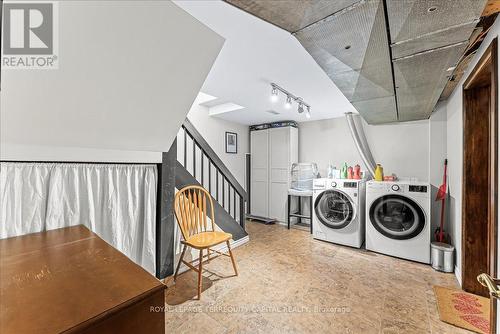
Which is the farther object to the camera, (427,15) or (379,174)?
(379,174)

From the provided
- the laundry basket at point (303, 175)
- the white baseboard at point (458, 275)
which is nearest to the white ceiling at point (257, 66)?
the laundry basket at point (303, 175)

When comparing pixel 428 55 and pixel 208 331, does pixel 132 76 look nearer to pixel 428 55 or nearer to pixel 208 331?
pixel 208 331

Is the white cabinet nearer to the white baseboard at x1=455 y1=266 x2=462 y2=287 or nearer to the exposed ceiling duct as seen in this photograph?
the exposed ceiling duct

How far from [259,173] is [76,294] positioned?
4.22 m

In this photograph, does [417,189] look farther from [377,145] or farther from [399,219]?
[377,145]

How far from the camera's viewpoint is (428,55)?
1.47 m

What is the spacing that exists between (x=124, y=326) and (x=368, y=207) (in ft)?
10.6

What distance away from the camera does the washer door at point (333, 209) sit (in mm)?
3283

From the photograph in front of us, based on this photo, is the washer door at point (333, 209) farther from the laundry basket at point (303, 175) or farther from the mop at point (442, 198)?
the mop at point (442, 198)

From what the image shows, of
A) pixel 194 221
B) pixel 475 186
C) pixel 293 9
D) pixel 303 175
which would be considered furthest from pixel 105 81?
pixel 303 175

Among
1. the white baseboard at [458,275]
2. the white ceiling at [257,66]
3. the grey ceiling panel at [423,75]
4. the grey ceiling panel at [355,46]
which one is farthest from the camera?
the white baseboard at [458,275]

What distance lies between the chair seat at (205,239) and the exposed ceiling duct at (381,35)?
74.3 inches

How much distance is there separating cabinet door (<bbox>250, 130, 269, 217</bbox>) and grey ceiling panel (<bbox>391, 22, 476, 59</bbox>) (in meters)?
3.38

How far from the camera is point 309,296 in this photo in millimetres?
2037
